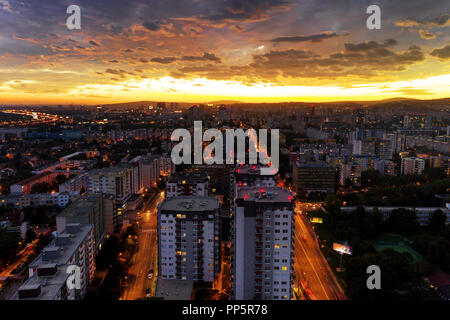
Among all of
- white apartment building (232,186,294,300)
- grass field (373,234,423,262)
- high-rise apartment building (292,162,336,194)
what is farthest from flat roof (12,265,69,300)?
high-rise apartment building (292,162,336,194)

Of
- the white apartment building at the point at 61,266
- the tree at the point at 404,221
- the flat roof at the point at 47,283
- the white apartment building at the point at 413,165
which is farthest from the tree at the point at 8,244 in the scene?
the white apartment building at the point at 413,165

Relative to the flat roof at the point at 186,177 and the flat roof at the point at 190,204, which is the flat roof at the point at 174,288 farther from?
the flat roof at the point at 186,177

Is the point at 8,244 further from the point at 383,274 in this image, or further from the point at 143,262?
the point at 383,274

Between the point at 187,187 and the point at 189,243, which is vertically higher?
the point at 187,187

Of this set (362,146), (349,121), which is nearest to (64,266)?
(362,146)

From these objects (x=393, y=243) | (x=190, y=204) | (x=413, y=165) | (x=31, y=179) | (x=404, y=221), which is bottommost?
(x=393, y=243)

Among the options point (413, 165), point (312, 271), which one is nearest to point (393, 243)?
point (312, 271)

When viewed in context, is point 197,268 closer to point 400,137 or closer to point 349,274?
point 349,274
